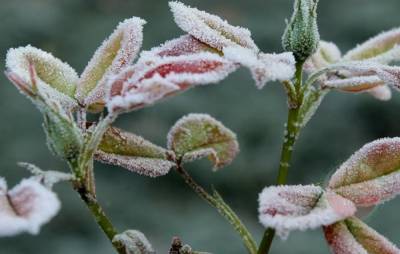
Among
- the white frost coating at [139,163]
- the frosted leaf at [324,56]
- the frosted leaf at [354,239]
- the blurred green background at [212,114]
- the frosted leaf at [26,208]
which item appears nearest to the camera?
the frosted leaf at [26,208]

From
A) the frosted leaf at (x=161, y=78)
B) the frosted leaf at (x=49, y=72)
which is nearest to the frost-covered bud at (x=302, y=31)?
the frosted leaf at (x=161, y=78)

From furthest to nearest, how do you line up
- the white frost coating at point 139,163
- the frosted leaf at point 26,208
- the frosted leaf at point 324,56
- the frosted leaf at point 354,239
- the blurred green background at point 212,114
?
the blurred green background at point 212,114
the frosted leaf at point 324,56
the white frost coating at point 139,163
the frosted leaf at point 354,239
the frosted leaf at point 26,208

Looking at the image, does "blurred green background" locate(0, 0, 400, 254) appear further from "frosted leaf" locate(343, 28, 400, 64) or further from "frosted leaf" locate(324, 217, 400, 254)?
"frosted leaf" locate(324, 217, 400, 254)

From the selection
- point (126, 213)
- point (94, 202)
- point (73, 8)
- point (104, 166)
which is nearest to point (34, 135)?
point (104, 166)

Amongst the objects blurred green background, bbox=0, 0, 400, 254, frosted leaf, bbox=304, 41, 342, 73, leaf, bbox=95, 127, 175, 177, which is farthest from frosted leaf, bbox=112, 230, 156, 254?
blurred green background, bbox=0, 0, 400, 254

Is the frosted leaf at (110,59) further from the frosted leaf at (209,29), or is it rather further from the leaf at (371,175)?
the leaf at (371,175)

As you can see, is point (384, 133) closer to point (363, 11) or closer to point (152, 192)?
point (363, 11)

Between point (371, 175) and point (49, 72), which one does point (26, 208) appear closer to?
point (49, 72)
